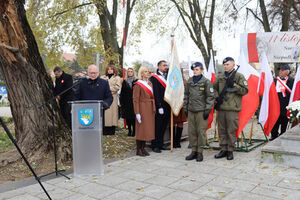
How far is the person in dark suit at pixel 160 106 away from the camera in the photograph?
6.93m

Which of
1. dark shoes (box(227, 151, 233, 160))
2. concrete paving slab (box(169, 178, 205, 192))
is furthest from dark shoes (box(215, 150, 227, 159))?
concrete paving slab (box(169, 178, 205, 192))

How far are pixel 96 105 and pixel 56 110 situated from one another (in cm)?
152

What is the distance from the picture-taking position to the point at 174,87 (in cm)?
700

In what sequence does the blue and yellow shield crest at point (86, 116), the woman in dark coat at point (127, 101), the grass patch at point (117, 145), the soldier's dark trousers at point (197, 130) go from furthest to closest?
the woman in dark coat at point (127, 101) → the grass patch at point (117, 145) → the soldier's dark trousers at point (197, 130) → the blue and yellow shield crest at point (86, 116)

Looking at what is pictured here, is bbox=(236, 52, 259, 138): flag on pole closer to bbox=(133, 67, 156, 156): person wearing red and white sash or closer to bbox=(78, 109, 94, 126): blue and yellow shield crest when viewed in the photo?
bbox=(133, 67, 156, 156): person wearing red and white sash

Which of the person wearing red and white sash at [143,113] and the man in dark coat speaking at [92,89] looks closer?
the man in dark coat speaking at [92,89]

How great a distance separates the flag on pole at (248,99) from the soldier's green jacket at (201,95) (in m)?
1.02

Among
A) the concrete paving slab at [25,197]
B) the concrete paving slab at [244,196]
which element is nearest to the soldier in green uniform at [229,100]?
the concrete paving slab at [244,196]

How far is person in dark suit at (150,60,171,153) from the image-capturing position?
22.7 feet

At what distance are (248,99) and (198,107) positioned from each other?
1.39 meters

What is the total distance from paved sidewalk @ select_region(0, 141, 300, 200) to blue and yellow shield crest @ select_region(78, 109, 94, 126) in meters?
0.91

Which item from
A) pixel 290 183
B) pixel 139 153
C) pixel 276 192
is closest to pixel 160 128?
pixel 139 153

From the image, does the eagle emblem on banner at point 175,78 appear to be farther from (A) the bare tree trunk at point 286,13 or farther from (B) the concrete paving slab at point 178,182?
(A) the bare tree trunk at point 286,13

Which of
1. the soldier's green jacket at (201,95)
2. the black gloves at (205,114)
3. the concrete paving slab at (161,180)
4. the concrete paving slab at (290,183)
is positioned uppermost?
the soldier's green jacket at (201,95)
